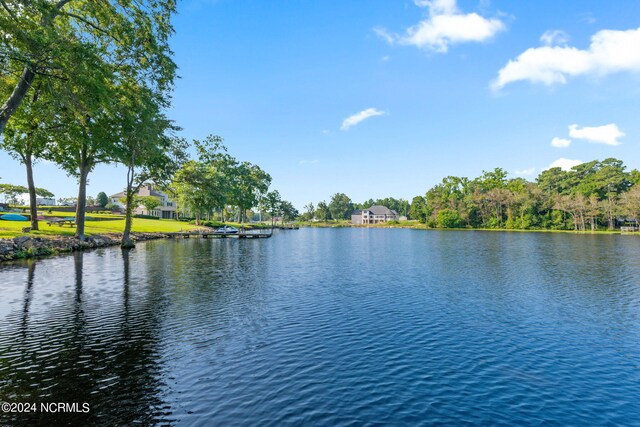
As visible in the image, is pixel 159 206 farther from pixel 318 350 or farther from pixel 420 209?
pixel 420 209

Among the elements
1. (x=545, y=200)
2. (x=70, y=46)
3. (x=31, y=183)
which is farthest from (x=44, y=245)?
(x=545, y=200)

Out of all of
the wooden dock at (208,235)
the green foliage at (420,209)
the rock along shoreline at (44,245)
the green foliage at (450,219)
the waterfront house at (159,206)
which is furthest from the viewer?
the green foliage at (420,209)

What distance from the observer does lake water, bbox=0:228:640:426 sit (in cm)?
870

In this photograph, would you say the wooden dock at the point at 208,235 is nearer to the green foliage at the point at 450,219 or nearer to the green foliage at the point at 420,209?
the green foliage at the point at 450,219

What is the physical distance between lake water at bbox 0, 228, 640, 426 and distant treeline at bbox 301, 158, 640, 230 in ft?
346

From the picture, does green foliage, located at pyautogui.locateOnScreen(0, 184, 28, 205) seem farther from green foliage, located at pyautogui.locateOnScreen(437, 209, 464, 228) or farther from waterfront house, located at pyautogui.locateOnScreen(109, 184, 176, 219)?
green foliage, located at pyautogui.locateOnScreen(437, 209, 464, 228)

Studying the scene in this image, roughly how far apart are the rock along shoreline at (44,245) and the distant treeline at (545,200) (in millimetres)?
127907

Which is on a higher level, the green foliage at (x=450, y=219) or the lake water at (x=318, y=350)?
the green foliage at (x=450, y=219)

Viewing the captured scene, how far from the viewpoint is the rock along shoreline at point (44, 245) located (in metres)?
32.0

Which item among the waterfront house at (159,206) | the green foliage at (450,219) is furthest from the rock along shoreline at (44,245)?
the green foliage at (450,219)

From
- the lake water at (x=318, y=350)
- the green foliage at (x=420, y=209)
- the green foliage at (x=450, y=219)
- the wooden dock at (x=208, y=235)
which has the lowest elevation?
the lake water at (x=318, y=350)

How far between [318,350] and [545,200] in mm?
137431

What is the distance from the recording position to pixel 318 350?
12.6m

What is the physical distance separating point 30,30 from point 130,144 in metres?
23.8
